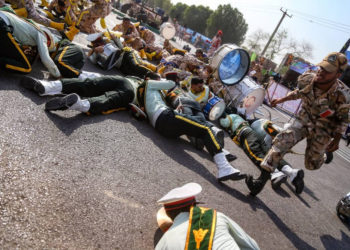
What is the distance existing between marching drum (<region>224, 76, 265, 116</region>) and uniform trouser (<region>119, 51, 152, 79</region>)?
96.0 inches

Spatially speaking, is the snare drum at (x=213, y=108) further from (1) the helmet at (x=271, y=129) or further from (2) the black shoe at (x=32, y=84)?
(2) the black shoe at (x=32, y=84)

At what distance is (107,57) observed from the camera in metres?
5.25

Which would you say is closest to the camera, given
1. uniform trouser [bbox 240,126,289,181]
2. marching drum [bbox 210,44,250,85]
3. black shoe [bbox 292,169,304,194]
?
black shoe [bbox 292,169,304,194]

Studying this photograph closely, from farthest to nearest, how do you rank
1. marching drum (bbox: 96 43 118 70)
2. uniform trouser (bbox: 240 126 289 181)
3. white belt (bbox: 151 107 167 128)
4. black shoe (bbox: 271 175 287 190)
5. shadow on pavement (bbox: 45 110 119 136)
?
marching drum (bbox: 96 43 118 70), uniform trouser (bbox: 240 126 289 181), black shoe (bbox: 271 175 287 190), white belt (bbox: 151 107 167 128), shadow on pavement (bbox: 45 110 119 136)

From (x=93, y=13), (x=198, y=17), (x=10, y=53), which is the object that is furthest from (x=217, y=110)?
(x=198, y=17)

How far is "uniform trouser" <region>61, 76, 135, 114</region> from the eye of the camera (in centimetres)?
312

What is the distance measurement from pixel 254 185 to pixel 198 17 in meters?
61.6

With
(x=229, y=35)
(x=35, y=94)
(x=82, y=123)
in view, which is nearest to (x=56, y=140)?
(x=82, y=123)

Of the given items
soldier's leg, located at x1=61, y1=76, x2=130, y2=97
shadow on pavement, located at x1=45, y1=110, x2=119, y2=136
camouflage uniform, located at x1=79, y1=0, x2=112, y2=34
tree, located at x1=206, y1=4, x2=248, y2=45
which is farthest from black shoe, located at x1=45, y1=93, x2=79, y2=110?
tree, located at x1=206, y1=4, x2=248, y2=45

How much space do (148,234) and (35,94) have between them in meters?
2.28

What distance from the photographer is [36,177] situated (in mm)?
1853

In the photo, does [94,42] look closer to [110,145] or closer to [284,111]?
[110,145]

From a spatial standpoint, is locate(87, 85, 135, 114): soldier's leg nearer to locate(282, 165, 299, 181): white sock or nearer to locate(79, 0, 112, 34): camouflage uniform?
locate(282, 165, 299, 181): white sock

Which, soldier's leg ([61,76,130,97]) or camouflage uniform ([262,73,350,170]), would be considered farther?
soldier's leg ([61,76,130,97])
